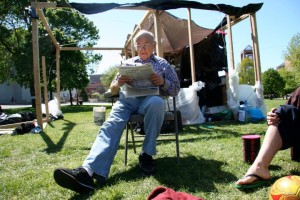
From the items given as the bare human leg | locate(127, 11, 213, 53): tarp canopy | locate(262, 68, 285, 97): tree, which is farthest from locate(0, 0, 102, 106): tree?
locate(262, 68, 285, 97): tree

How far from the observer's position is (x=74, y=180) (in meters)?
2.18

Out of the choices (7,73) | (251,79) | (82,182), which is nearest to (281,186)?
(82,182)

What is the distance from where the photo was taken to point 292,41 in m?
42.2

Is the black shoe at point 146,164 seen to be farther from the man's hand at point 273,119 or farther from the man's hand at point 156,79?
the man's hand at point 273,119

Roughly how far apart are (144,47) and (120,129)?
0.87 m

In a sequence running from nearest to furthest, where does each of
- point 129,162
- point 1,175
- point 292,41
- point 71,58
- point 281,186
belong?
1. point 281,186
2. point 1,175
3. point 129,162
4. point 71,58
5. point 292,41

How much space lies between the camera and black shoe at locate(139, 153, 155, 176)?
2.68 metres

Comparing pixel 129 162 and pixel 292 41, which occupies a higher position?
pixel 292 41

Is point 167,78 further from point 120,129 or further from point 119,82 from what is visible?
point 120,129

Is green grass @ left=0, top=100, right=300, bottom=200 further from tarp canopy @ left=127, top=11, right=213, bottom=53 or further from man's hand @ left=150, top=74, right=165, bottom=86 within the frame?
tarp canopy @ left=127, top=11, right=213, bottom=53

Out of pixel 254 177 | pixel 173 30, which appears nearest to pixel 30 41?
pixel 173 30

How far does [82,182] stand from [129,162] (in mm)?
970

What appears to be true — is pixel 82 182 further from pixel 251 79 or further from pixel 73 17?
pixel 251 79

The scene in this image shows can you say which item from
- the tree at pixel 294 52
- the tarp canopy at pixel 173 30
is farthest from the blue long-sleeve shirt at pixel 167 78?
the tree at pixel 294 52
